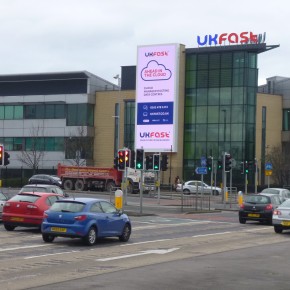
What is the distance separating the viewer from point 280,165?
250 ft

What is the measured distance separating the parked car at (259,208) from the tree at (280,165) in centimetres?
4321

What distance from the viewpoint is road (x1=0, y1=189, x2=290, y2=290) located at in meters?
13.0

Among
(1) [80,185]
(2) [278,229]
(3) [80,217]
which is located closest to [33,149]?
(1) [80,185]

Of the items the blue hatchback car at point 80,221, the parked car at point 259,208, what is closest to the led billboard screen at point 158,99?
the parked car at point 259,208

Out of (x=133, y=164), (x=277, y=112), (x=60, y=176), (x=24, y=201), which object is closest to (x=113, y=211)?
(x=24, y=201)

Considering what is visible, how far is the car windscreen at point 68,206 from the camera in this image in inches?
802

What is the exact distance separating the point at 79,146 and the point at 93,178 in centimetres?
1882

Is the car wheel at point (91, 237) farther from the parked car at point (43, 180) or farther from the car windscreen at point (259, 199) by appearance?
the parked car at point (43, 180)

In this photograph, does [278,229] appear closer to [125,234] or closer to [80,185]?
[125,234]

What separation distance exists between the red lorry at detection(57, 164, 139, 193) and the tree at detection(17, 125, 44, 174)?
1796 cm

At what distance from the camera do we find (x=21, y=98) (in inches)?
3410

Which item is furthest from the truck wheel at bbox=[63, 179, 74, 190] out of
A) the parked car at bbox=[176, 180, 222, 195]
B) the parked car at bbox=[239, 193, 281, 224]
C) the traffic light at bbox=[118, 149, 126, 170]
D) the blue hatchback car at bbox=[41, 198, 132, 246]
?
the blue hatchback car at bbox=[41, 198, 132, 246]

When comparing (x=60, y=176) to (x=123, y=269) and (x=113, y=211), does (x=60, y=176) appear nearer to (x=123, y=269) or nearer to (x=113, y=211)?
(x=113, y=211)

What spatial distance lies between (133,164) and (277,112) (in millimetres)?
46078
